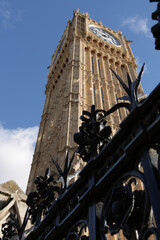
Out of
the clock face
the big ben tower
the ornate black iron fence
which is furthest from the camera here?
the clock face

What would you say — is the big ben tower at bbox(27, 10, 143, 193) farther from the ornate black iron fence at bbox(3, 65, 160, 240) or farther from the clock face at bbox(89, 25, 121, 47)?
the ornate black iron fence at bbox(3, 65, 160, 240)

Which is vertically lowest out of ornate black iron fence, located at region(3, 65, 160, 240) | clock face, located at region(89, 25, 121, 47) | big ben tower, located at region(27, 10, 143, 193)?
ornate black iron fence, located at region(3, 65, 160, 240)

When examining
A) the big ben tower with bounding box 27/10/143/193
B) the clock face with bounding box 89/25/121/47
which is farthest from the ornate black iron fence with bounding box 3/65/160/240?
the clock face with bounding box 89/25/121/47

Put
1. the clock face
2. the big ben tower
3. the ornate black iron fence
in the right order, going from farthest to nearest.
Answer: the clock face < the big ben tower < the ornate black iron fence

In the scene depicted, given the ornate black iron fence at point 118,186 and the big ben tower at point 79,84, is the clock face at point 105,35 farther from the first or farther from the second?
the ornate black iron fence at point 118,186

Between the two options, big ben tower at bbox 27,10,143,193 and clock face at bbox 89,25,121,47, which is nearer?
big ben tower at bbox 27,10,143,193

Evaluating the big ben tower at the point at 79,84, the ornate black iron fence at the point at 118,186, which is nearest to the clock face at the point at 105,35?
the big ben tower at the point at 79,84

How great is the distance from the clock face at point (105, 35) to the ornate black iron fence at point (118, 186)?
3134 cm

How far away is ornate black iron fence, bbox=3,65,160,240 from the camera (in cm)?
217

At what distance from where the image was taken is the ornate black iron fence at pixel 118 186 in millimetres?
2166

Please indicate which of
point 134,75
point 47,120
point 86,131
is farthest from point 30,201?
point 134,75

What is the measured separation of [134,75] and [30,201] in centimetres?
2538

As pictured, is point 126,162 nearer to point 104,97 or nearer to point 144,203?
point 144,203

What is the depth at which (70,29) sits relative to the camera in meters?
32.3
